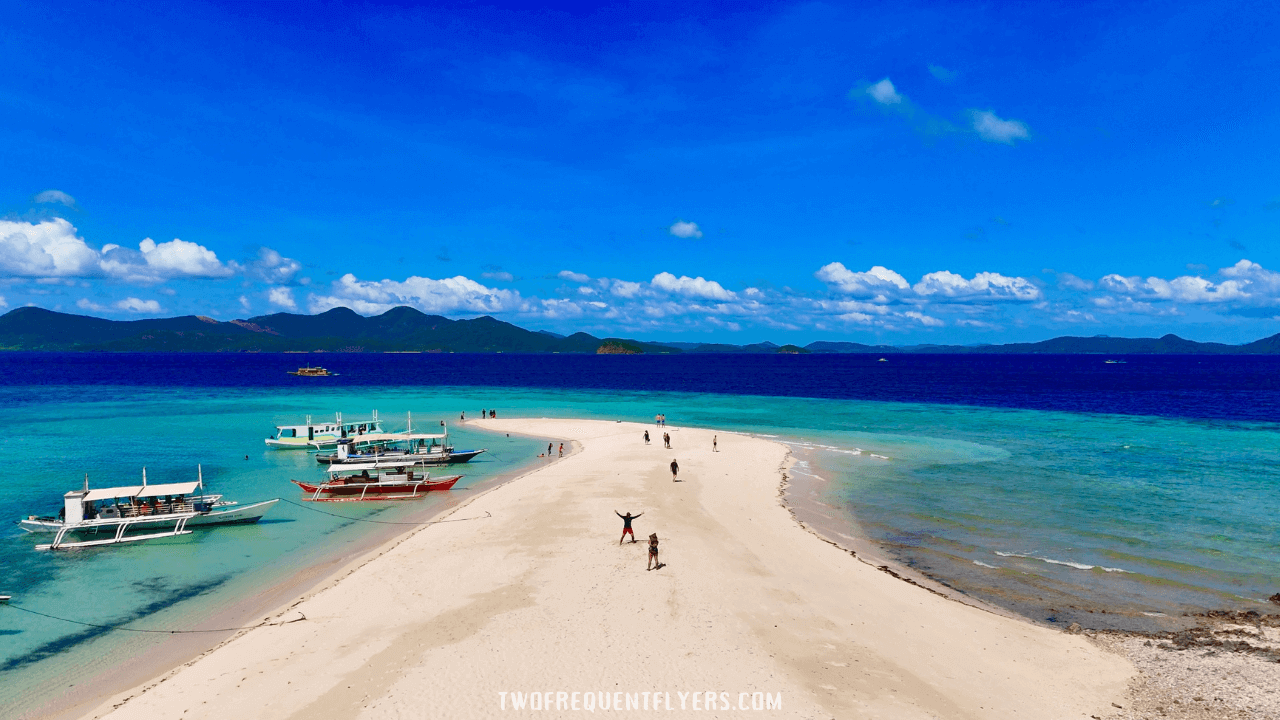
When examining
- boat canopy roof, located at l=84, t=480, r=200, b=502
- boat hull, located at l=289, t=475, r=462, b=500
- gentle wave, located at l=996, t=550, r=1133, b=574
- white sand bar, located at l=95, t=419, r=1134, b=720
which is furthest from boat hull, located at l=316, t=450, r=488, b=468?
gentle wave, located at l=996, t=550, r=1133, b=574

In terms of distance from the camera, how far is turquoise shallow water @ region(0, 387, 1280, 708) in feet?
73.7

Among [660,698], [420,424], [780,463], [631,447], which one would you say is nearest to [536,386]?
[420,424]

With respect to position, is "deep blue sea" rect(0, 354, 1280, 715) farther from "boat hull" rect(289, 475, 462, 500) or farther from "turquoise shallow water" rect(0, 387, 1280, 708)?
"boat hull" rect(289, 475, 462, 500)

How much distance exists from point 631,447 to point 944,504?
27618 millimetres

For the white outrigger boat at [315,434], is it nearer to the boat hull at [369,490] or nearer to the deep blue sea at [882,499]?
the deep blue sea at [882,499]

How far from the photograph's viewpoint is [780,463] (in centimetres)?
4975

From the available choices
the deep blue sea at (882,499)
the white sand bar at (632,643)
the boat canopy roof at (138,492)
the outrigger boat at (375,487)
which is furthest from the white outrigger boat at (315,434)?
the white sand bar at (632,643)

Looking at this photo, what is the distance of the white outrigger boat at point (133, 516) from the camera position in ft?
98.0

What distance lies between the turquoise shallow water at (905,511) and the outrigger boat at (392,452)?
223 cm

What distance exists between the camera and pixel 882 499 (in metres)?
38.6

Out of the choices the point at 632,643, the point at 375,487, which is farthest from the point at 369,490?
the point at 632,643

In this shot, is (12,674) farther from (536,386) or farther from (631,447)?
(536,386)

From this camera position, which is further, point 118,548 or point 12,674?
point 118,548

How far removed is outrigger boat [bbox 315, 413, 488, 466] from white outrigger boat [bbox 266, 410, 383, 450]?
2.39m
